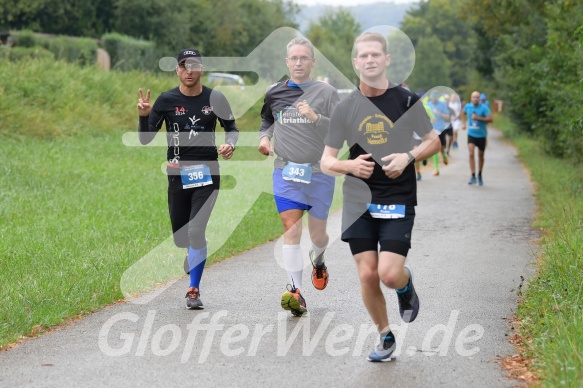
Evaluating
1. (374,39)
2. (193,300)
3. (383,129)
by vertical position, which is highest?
(374,39)

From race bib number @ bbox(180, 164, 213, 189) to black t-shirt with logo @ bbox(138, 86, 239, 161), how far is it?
0.08 meters

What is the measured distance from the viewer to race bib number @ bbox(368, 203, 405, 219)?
6.24 m

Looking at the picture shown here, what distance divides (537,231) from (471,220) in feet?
4.89

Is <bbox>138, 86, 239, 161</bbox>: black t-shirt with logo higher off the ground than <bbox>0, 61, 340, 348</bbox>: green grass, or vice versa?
<bbox>138, 86, 239, 161</bbox>: black t-shirt with logo

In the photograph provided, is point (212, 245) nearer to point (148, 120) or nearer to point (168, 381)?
point (148, 120)

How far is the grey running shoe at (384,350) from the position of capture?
636cm

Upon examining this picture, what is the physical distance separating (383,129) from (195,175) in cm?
256

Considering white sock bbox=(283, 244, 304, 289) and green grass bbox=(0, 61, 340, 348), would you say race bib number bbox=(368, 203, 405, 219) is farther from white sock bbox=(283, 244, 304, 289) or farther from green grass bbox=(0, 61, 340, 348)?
green grass bbox=(0, 61, 340, 348)

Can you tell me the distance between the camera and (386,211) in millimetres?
6254

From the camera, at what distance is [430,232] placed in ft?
44.0

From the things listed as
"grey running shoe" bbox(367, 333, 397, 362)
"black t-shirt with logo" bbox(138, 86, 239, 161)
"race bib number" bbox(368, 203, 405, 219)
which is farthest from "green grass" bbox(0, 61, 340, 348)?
"race bib number" bbox(368, 203, 405, 219)

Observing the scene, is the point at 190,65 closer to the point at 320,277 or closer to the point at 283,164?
the point at 283,164

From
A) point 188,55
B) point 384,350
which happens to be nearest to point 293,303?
point 384,350

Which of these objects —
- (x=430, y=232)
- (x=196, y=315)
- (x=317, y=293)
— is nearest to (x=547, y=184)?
(x=430, y=232)
